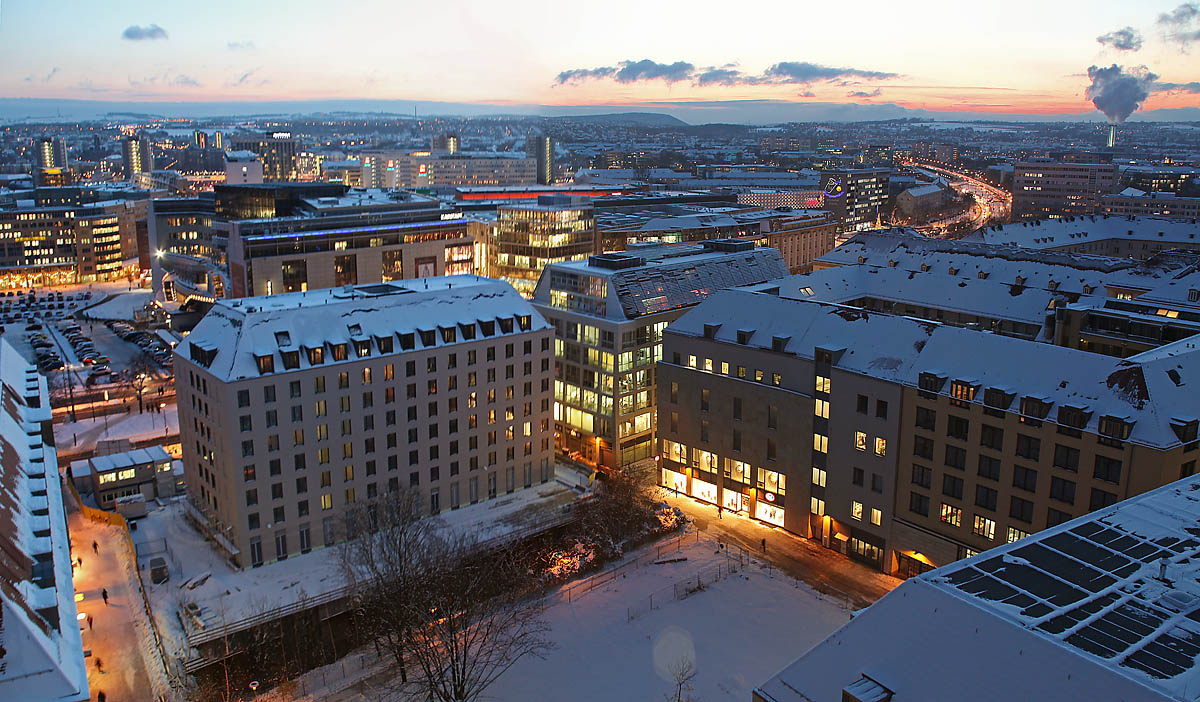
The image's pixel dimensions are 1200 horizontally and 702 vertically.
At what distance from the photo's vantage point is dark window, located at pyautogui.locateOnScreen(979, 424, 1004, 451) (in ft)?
189

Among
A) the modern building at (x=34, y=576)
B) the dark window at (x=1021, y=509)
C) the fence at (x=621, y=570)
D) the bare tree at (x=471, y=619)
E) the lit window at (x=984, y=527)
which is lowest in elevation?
the fence at (x=621, y=570)

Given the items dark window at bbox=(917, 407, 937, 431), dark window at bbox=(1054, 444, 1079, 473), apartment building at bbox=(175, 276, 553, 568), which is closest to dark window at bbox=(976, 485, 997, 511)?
dark window at bbox=(1054, 444, 1079, 473)

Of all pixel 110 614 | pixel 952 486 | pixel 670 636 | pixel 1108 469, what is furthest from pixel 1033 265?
pixel 110 614

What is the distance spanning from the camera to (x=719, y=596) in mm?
60062

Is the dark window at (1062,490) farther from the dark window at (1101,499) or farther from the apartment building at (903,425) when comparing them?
the dark window at (1101,499)

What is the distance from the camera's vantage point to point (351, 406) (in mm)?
67000

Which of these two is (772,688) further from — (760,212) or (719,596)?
(760,212)

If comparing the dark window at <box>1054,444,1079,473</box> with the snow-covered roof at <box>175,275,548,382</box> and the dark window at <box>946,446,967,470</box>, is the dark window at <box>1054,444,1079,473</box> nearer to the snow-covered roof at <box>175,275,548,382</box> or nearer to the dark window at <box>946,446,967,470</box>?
the dark window at <box>946,446,967,470</box>

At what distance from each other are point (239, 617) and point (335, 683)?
934cm

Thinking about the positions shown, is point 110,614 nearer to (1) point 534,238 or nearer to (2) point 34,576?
(2) point 34,576

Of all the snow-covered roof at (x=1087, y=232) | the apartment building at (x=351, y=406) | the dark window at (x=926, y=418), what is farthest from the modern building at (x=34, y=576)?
the snow-covered roof at (x=1087, y=232)

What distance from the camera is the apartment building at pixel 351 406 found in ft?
207

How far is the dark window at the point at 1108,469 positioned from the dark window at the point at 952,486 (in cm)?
893

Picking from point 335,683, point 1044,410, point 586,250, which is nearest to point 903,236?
point 586,250
